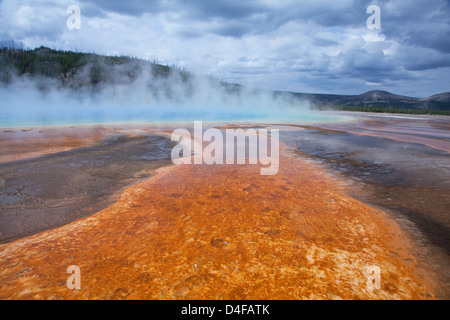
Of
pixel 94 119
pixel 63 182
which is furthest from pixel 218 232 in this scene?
pixel 94 119

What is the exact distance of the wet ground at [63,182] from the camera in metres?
3.57

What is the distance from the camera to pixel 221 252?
8.83ft

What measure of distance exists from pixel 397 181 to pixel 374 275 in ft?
12.3

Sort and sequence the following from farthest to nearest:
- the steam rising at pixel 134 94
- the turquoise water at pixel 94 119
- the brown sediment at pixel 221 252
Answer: the steam rising at pixel 134 94 < the turquoise water at pixel 94 119 < the brown sediment at pixel 221 252

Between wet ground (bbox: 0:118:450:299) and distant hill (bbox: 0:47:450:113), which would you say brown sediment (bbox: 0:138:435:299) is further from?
distant hill (bbox: 0:47:450:113)

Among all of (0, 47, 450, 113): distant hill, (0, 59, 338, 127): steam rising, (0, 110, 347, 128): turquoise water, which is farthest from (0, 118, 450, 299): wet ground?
(0, 47, 450, 113): distant hill

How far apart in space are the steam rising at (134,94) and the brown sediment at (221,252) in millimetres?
31323

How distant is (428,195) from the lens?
175 inches

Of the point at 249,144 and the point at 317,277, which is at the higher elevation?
the point at 249,144

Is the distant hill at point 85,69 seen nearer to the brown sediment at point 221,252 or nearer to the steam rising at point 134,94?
the steam rising at point 134,94

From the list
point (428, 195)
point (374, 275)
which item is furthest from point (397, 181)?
point (374, 275)

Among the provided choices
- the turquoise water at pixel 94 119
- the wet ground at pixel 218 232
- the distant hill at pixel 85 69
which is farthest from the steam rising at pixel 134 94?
the wet ground at pixel 218 232
